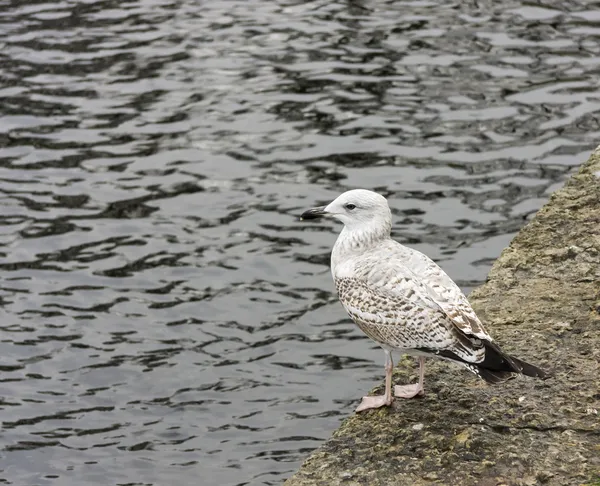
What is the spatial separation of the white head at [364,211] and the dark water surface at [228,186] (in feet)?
8.50

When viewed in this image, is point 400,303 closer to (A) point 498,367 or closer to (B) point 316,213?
(A) point 498,367

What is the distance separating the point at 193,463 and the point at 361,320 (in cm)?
286

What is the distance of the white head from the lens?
17.9ft

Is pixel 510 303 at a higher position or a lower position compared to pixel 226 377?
higher

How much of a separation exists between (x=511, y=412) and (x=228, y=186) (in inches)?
270

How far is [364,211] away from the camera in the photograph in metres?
5.47

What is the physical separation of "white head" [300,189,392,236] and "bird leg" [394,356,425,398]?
84cm

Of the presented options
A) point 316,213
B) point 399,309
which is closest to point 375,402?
point 399,309

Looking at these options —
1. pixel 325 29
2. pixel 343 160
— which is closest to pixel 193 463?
pixel 343 160

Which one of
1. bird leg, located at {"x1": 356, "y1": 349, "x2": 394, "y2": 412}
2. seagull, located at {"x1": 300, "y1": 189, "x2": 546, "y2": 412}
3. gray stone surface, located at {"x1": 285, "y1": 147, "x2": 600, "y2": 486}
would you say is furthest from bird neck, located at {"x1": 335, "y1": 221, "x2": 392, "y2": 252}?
gray stone surface, located at {"x1": 285, "y1": 147, "x2": 600, "y2": 486}

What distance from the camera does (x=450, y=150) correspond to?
1166 cm

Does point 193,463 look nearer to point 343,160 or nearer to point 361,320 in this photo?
point 361,320

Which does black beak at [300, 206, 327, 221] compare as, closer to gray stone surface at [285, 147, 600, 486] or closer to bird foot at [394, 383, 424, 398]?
gray stone surface at [285, 147, 600, 486]

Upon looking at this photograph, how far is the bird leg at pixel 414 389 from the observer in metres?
5.07
